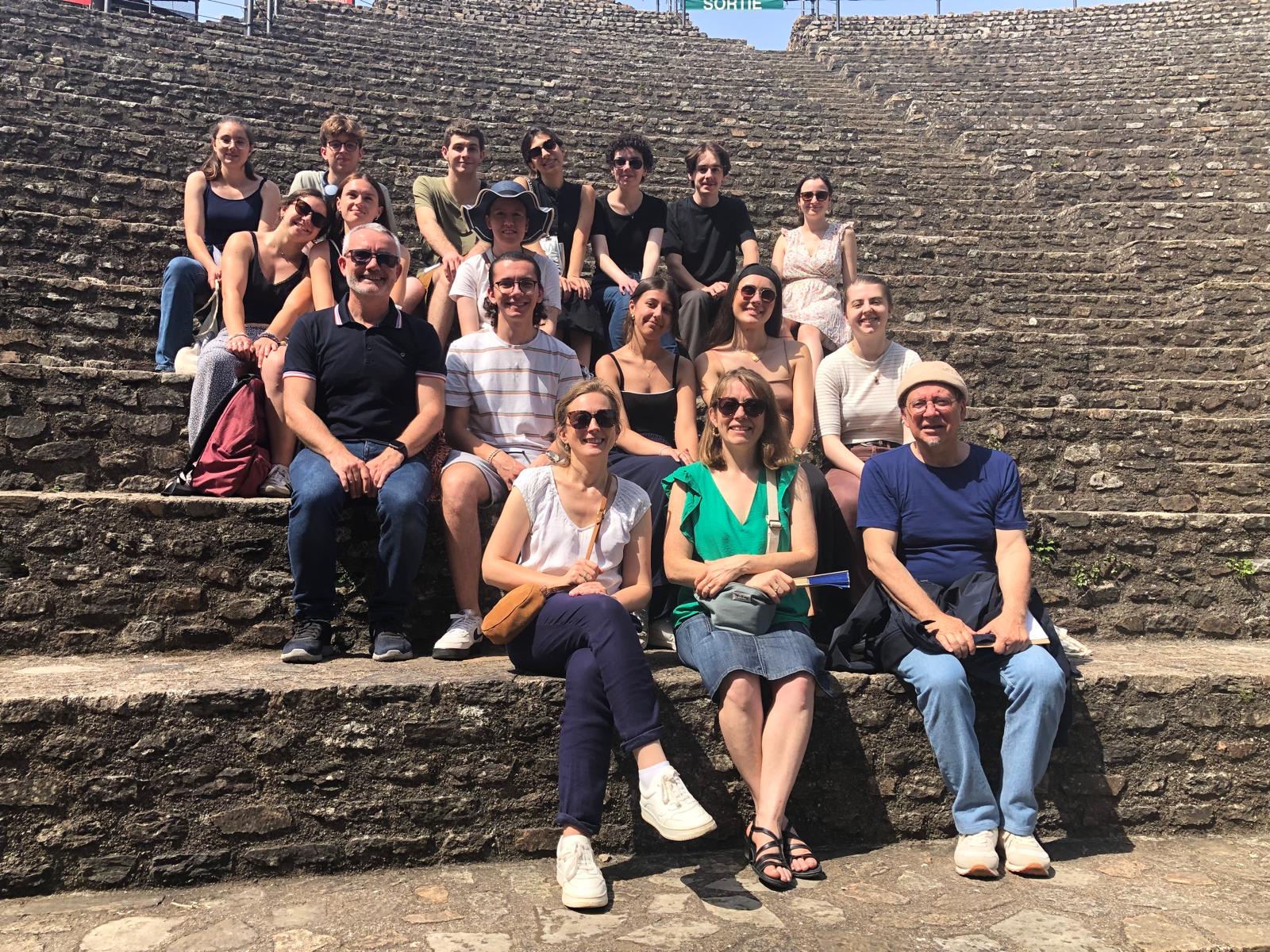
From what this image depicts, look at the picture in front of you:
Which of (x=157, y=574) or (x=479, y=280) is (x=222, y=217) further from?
(x=157, y=574)

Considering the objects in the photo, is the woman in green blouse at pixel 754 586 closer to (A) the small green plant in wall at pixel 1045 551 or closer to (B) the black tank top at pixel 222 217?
(A) the small green plant in wall at pixel 1045 551

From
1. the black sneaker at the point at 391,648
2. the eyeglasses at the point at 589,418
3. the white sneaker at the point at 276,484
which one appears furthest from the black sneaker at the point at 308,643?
the eyeglasses at the point at 589,418

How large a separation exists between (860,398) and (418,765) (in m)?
2.35

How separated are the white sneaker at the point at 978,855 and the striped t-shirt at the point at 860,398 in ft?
5.71

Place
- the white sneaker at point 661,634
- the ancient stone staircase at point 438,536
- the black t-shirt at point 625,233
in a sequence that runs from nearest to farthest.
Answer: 1. the ancient stone staircase at point 438,536
2. the white sneaker at point 661,634
3. the black t-shirt at point 625,233

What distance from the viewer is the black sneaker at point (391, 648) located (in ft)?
10.9

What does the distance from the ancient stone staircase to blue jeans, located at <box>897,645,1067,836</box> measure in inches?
8.4

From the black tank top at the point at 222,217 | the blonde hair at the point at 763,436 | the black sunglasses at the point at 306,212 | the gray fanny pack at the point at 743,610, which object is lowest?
the gray fanny pack at the point at 743,610

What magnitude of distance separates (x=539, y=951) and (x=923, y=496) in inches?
75.2

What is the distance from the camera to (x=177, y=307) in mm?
4719

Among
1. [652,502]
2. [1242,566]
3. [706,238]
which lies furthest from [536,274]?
[1242,566]

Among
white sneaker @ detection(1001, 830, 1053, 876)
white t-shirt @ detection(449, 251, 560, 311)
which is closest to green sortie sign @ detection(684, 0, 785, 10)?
white t-shirt @ detection(449, 251, 560, 311)

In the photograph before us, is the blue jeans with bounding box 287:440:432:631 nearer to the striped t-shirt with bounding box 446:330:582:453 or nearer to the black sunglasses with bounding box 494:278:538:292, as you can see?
the striped t-shirt with bounding box 446:330:582:453

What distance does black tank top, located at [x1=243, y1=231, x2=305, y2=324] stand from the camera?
14.4 ft
